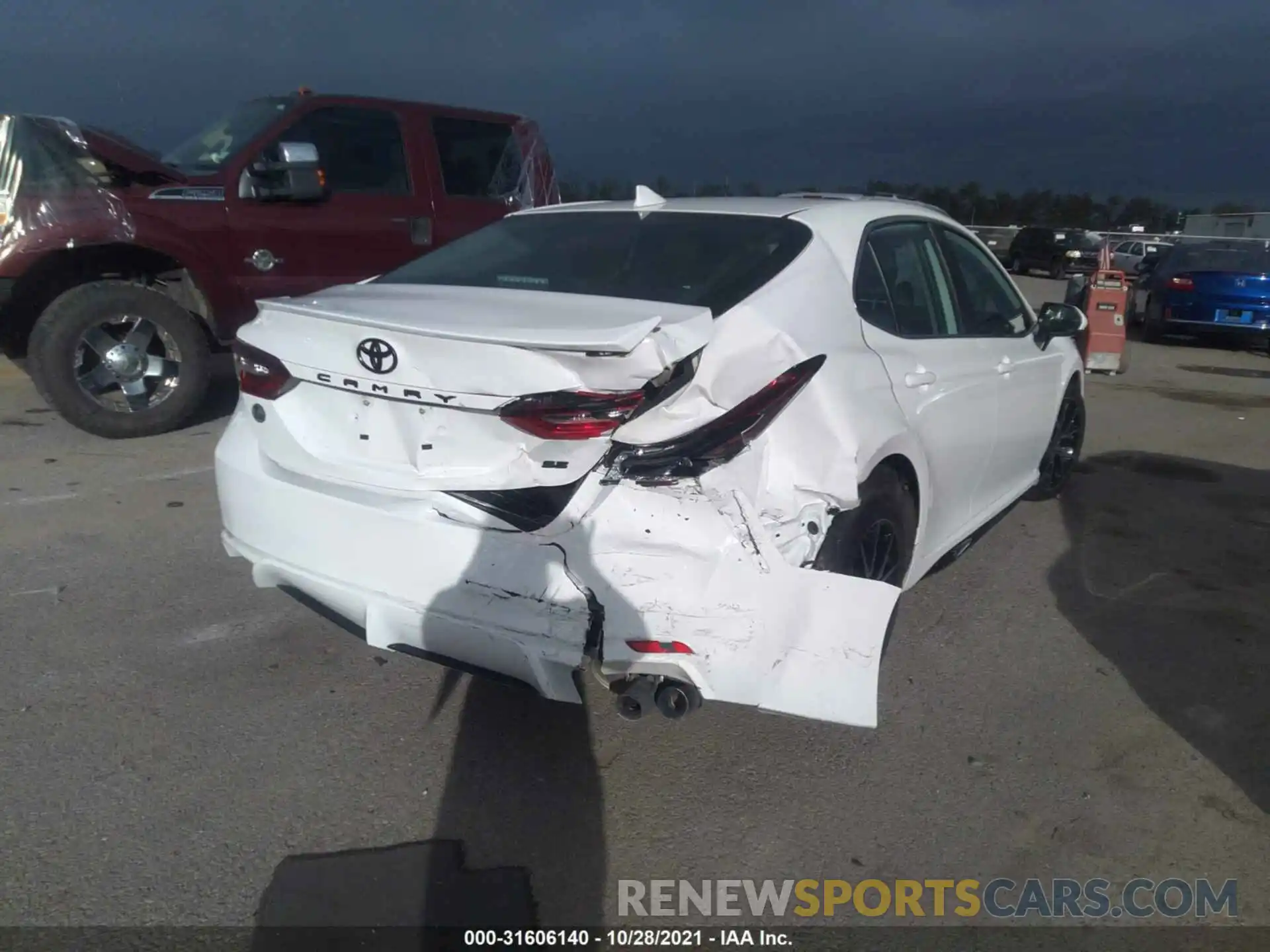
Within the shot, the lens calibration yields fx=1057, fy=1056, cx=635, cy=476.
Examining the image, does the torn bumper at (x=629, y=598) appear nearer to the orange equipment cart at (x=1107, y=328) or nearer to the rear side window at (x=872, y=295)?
the rear side window at (x=872, y=295)

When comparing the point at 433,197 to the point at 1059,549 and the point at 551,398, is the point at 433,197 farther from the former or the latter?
the point at 551,398

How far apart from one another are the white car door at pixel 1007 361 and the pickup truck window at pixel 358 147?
14.1 ft

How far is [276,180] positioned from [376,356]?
4476 mm

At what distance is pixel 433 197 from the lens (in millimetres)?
7555

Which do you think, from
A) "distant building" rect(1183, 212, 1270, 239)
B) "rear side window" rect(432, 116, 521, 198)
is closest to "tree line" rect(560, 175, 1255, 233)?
"distant building" rect(1183, 212, 1270, 239)

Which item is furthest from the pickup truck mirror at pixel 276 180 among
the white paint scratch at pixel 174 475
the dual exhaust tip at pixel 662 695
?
the dual exhaust tip at pixel 662 695

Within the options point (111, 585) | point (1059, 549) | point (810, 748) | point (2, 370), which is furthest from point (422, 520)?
point (2, 370)

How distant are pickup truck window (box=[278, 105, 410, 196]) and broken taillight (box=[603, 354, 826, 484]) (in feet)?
17.0

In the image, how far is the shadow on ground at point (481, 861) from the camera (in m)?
2.55

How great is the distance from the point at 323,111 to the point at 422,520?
514 centimetres

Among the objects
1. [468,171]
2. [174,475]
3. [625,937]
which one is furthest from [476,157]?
[625,937]

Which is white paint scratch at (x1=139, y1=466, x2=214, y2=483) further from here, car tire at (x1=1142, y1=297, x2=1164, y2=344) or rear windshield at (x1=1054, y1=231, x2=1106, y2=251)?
rear windshield at (x1=1054, y1=231, x2=1106, y2=251)

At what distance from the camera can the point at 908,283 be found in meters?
4.00

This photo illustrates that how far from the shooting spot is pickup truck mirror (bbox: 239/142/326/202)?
6.70 m
